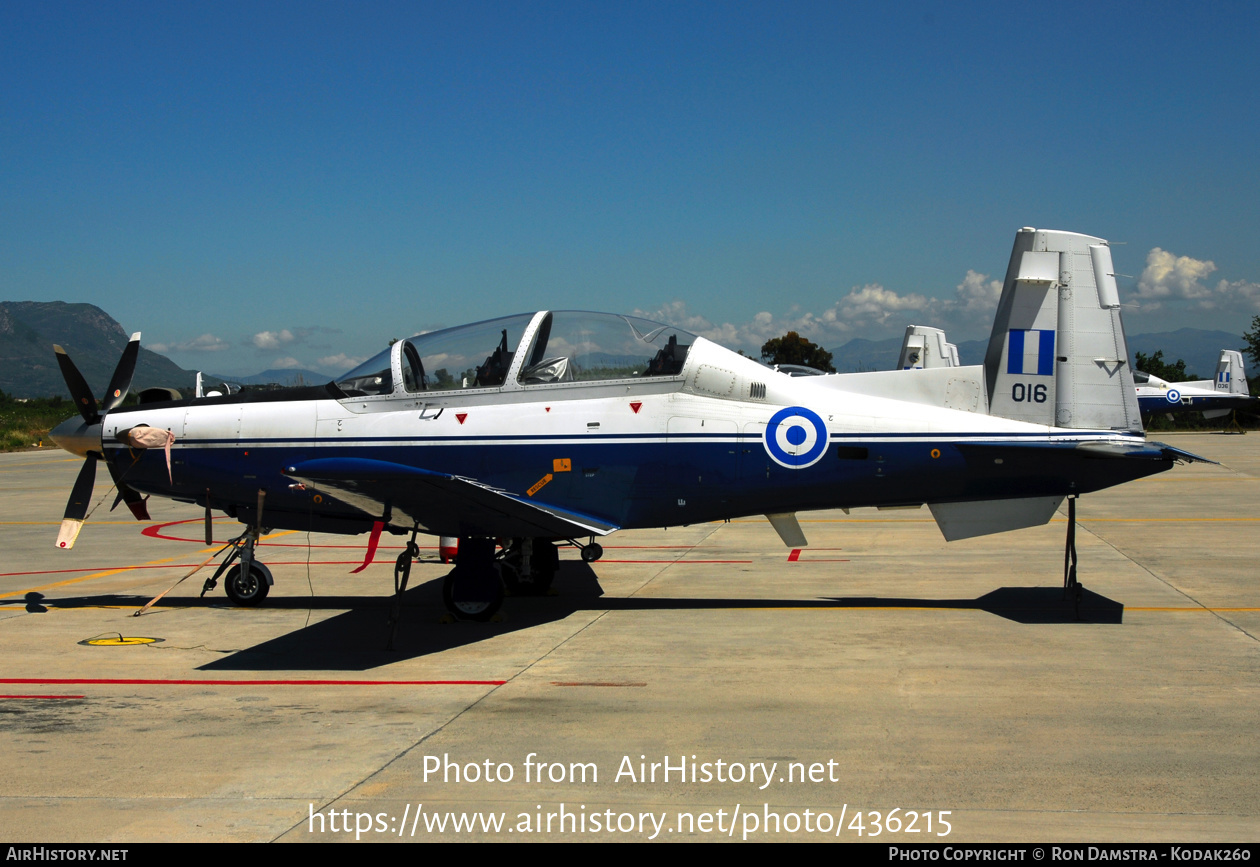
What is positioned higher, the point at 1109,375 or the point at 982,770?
the point at 1109,375

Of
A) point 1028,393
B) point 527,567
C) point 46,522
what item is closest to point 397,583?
point 527,567

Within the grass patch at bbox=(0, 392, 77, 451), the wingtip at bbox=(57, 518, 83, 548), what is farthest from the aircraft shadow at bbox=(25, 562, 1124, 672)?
the grass patch at bbox=(0, 392, 77, 451)

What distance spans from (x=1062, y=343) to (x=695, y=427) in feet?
11.6

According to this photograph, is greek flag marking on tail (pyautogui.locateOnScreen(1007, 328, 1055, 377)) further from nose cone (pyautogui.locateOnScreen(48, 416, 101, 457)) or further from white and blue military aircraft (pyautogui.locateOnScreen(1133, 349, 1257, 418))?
white and blue military aircraft (pyautogui.locateOnScreen(1133, 349, 1257, 418))

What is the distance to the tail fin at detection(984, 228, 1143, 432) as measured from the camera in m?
8.44

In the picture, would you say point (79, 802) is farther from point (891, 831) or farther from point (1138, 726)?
point (1138, 726)

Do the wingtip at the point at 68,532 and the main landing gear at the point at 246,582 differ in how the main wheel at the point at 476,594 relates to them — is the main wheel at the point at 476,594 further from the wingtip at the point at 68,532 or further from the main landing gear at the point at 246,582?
the wingtip at the point at 68,532

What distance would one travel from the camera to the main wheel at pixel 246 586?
375 inches

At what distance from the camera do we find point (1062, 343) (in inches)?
335

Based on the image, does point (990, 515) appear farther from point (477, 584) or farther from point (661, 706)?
point (477, 584)

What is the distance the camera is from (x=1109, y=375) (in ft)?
27.7

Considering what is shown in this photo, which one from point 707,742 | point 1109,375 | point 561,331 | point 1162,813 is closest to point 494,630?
point 561,331

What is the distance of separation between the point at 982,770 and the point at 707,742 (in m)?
1.48

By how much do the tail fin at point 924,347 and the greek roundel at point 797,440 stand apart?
21699mm
